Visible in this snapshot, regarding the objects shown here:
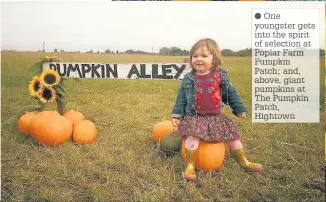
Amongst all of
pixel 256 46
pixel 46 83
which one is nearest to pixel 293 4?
pixel 256 46

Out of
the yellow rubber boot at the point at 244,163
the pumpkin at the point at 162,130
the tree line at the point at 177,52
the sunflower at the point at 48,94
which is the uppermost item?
the tree line at the point at 177,52

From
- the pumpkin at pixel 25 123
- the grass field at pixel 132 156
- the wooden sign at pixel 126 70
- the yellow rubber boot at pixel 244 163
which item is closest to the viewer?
the grass field at pixel 132 156

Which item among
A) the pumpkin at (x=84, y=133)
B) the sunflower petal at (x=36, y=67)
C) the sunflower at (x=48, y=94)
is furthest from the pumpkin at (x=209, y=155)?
the sunflower petal at (x=36, y=67)

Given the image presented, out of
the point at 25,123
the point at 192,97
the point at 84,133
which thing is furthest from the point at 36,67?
the point at 192,97

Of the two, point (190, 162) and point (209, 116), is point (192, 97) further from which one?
point (190, 162)

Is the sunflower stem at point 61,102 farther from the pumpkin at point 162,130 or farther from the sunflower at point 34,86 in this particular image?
the pumpkin at point 162,130

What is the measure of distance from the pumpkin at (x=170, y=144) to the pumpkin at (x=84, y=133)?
291mm

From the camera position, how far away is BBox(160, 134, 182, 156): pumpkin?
127 cm

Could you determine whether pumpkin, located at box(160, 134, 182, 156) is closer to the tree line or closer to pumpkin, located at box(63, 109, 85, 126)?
the tree line

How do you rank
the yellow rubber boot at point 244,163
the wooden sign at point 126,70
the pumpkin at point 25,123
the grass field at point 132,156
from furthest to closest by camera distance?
the pumpkin at point 25,123 < the wooden sign at point 126,70 < the yellow rubber boot at point 244,163 < the grass field at point 132,156

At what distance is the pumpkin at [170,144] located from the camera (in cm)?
127

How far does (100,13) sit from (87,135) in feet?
1.46

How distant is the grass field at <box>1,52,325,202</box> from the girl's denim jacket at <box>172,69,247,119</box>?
14 centimetres

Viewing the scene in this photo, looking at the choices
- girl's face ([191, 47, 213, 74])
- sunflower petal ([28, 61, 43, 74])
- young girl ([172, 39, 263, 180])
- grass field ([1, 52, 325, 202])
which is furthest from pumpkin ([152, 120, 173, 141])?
sunflower petal ([28, 61, 43, 74])
